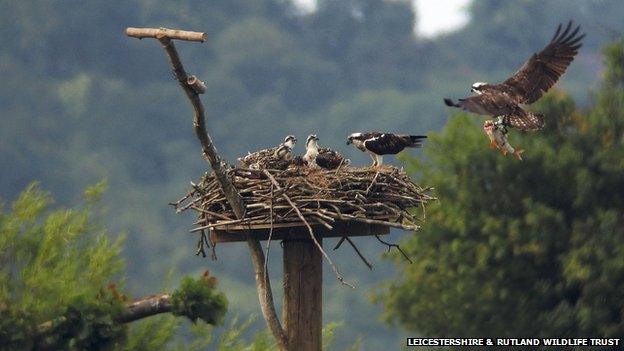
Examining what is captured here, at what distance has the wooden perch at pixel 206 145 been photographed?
10.6 metres

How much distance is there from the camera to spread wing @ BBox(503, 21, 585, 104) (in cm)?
1349

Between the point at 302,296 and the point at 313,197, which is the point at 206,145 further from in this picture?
the point at 302,296

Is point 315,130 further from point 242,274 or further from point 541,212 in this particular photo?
point 541,212

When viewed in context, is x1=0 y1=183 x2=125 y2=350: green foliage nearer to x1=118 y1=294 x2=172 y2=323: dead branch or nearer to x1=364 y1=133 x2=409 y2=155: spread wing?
x1=118 y1=294 x2=172 y2=323: dead branch

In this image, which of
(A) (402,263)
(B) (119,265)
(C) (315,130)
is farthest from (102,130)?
(B) (119,265)

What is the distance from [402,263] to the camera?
105 ft

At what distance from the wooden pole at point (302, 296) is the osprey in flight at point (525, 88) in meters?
1.57

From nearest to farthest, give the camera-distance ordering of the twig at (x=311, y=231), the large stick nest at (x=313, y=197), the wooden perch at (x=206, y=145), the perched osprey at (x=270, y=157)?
the wooden perch at (x=206, y=145), the twig at (x=311, y=231), the large stick nest at (x=313, y=197), the perched osprey at (x=270, y=157)

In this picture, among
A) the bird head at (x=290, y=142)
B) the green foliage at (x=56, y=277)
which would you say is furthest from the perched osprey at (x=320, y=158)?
the green foliage at (x=56, y=277)

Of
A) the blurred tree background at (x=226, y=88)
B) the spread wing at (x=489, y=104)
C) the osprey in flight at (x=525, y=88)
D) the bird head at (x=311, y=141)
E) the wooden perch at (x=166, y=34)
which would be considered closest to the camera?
the wooden perch at (x=166, y=34)

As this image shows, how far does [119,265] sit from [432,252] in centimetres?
1387

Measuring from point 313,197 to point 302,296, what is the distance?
715 millimetres

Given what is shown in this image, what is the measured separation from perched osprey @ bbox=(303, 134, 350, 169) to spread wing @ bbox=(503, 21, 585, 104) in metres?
1.59

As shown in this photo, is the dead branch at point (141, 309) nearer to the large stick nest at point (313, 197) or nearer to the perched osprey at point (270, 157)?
the large stick nest at point (313, 197)
